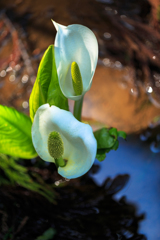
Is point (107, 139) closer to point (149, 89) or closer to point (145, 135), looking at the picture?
point (145, 135)

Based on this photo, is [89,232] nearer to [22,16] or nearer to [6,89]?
[6,89]

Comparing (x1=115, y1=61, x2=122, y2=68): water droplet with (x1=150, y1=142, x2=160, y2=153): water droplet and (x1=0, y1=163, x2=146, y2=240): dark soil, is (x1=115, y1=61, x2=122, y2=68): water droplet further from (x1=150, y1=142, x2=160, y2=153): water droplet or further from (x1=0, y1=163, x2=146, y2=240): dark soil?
(x1=0, y1=163, x2=146, y2=240): dark soil

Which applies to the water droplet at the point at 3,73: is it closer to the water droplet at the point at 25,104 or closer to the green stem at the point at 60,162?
the water droplet at the point at 25,104

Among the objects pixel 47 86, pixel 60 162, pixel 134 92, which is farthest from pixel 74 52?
pixel 134 92

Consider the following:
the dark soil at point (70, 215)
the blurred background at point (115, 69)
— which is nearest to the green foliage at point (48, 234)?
the dark soil at point (70, 215)

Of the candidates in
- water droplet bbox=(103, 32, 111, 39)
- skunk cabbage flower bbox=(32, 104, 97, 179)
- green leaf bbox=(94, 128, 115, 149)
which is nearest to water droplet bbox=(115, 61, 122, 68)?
water droplet bbox=(103, 32, 111, 39)

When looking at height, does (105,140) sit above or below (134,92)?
above

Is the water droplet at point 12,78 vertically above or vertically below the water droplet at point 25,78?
above
